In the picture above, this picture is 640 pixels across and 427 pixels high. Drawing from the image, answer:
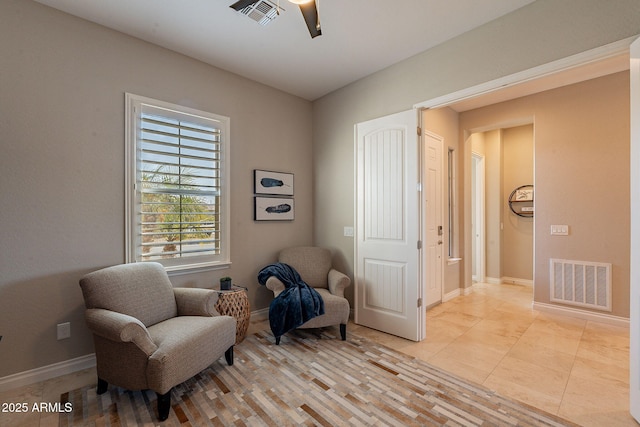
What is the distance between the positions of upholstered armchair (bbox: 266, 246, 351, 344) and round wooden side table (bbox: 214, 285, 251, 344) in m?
0.31

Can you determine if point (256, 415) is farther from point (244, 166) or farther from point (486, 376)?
point (244, 166)

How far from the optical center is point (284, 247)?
12.8ft

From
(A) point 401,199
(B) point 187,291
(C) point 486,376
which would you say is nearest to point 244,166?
(B) point 187,291

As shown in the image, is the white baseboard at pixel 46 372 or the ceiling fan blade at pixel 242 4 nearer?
the ceiling fan blade at pixel 242 4

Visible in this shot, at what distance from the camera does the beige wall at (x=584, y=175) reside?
3373 millimetres

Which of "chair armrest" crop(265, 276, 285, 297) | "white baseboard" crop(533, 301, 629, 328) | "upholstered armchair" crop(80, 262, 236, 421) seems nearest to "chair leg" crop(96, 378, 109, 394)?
"upholstered armchair" crop(80, 262, 236, 421)

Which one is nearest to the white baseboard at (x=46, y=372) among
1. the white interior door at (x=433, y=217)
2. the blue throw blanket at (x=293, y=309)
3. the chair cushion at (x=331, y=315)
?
the blue throw blanket at (x=293, y=309)

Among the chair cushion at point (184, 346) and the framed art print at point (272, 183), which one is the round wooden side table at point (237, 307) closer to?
the chair cushion at point (184, 346)

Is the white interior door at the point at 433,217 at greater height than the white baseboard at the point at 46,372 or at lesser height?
greater

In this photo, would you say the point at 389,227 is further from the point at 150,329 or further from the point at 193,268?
the point at 150,329

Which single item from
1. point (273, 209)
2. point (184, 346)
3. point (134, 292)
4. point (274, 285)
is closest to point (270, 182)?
point (273, 209)

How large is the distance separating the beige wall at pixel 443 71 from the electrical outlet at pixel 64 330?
2.72 meters

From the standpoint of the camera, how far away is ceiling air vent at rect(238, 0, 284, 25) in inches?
77.4

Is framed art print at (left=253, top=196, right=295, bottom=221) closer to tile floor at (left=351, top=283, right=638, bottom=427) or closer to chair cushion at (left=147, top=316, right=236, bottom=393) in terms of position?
chair cushion at (left=147, top=316, right=236, bottom=393)
